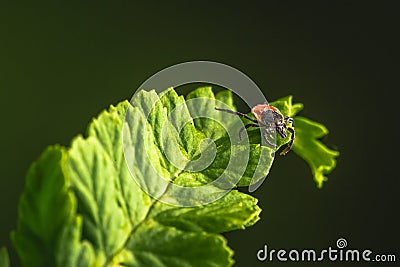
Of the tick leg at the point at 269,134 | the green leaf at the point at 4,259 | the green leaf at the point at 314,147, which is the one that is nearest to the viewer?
the green leaf at the point at 4,259

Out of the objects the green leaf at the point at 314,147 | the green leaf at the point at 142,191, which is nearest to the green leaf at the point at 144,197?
the green leaf at the point at 142,191

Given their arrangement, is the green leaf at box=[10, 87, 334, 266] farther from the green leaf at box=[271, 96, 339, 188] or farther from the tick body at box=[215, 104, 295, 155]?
the green leaf at box=[271, 96, 339, 188]

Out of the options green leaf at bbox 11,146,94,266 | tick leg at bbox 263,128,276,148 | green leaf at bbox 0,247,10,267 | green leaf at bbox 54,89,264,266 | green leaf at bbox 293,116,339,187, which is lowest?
green leaf at bbox 0,247,10,267

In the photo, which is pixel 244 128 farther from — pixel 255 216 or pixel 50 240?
pixel 50 240

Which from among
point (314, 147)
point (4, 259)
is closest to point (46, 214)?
point (4, 259)

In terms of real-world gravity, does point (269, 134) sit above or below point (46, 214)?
above

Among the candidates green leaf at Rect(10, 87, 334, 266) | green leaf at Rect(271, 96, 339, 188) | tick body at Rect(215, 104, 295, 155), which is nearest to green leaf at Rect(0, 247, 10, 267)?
green leaf at Rect(10, 87, 334, 266)

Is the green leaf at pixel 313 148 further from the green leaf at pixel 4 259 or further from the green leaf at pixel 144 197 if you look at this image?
the green leaf at pixel 4 259

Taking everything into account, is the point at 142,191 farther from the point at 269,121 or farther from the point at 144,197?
the point at 269,121

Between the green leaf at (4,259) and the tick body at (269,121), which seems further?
the tick body at (269,121)

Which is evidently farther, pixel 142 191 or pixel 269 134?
pixel 269 134
